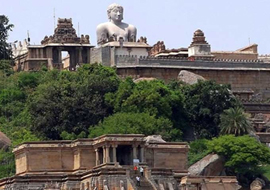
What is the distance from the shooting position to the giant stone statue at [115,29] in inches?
5448

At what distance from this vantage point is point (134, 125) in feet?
375

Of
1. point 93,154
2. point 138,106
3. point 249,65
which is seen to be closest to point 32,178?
point 93,154

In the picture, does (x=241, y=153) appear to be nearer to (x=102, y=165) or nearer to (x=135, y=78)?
(x=102, y=165)

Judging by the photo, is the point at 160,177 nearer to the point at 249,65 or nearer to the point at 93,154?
the point at 93,154

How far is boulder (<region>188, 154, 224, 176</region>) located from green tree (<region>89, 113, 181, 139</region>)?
11.0ft

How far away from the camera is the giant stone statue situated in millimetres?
138375

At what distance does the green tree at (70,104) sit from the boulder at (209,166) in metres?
8.49

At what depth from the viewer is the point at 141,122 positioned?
115 metres

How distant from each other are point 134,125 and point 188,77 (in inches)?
657

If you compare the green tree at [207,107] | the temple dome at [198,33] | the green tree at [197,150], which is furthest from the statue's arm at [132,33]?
the green tree at [197,150]

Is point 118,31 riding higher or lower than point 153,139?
higher

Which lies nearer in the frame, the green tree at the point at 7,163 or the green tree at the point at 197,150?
the green tree at the point at 7,163

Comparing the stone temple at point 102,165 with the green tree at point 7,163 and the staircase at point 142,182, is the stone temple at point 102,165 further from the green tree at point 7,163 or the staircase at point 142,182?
the green tree at point 7,163

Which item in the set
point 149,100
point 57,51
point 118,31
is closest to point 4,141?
point 149,100
